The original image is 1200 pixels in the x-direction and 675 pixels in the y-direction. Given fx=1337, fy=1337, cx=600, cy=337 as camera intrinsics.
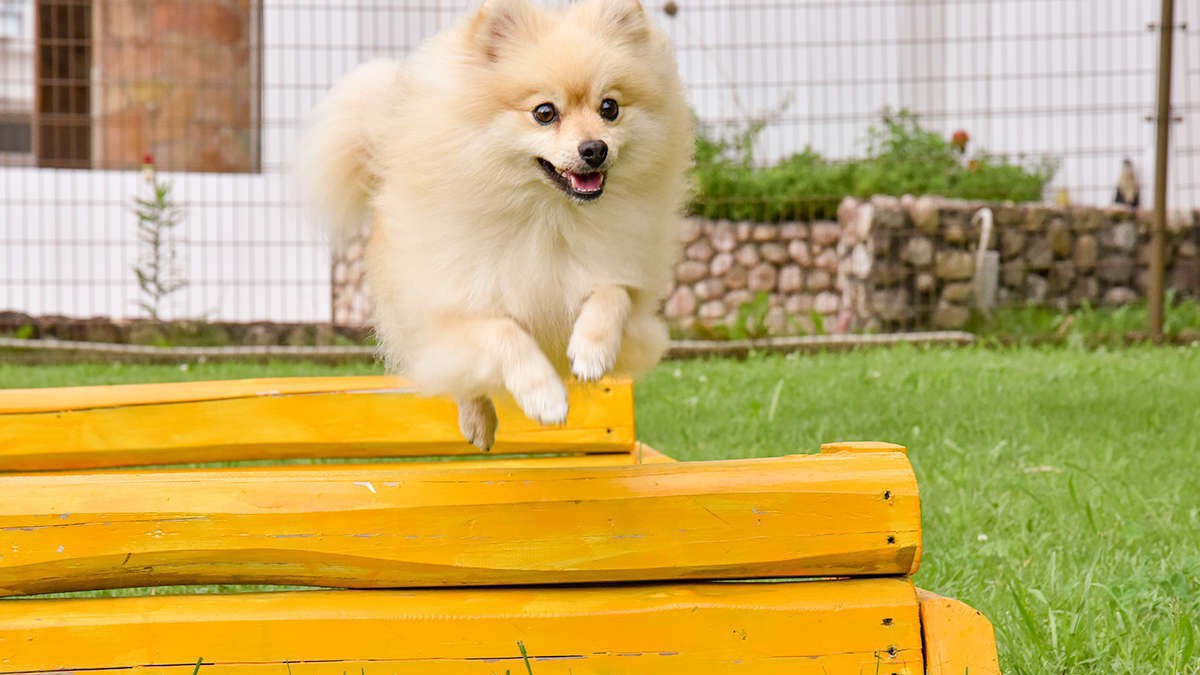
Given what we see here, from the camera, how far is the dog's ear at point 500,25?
7.16 ft

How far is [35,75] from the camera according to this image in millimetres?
8188

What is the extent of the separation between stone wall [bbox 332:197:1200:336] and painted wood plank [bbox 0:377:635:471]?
14.7 ft

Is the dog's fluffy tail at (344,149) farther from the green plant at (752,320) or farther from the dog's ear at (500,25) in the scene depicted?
the green plant at (752,320)

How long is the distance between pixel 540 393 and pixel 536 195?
362 mm

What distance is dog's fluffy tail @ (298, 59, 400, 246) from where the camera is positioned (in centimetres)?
283

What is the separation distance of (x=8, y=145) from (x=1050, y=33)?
7.59 meters

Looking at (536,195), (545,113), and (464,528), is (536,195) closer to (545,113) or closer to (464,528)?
(545,113)

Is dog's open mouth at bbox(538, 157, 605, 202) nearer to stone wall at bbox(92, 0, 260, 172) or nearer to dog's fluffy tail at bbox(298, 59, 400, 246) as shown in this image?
dog's fluffy tail at bbox(298, 59, 400, 246)

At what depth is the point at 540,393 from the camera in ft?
6.69

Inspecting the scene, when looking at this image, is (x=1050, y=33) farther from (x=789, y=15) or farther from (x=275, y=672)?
(x=275, y=672)

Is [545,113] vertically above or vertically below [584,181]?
above

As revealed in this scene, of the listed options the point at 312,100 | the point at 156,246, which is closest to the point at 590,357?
the point at 312,100

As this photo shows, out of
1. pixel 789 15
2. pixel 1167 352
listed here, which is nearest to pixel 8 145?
pixel 789 15

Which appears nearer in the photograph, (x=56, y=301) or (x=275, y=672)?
(x=275, y=672)
